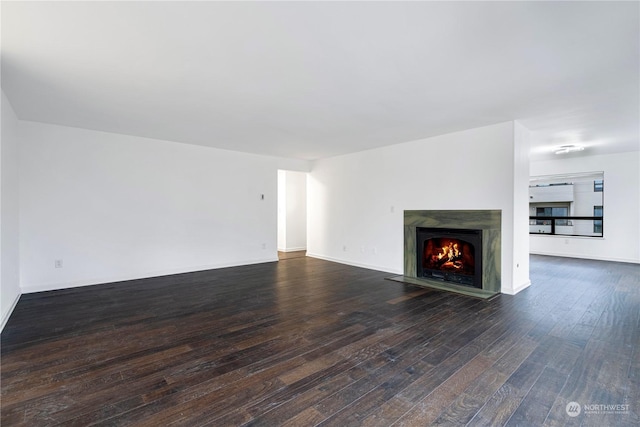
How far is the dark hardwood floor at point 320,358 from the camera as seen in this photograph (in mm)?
1730

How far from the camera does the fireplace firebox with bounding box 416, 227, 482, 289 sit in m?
4.49

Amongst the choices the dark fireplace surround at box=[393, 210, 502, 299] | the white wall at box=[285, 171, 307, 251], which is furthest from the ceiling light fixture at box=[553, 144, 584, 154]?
the white wall at box=[285, 171, 307, 251]

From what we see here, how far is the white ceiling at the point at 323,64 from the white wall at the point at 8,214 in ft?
1.16

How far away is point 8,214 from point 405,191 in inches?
223

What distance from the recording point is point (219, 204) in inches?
236

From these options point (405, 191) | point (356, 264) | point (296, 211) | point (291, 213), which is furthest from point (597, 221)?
point (291, 213)

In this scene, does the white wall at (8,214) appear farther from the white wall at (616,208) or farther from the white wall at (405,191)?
the white wall at (616,208)

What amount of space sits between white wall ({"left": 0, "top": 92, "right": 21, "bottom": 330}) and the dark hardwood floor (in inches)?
10.2

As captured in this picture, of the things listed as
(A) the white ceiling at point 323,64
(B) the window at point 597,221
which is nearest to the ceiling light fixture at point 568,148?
(A) the white ceiling at point 323,64

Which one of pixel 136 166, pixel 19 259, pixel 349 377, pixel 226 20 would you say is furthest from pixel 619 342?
pixel 19 259

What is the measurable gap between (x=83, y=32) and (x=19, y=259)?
12.4 ft

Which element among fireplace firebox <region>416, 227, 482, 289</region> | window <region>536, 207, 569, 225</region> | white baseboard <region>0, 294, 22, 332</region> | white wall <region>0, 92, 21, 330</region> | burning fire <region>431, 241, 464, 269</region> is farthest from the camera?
window <region>536, 207, 569, 225</region>

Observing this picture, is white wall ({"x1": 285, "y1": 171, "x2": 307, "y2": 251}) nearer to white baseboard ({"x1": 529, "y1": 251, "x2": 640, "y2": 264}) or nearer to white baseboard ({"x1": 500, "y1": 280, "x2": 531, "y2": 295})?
white baseboard ({"x1": 500, "y1": 280, "x2": 531, "y2": 295})

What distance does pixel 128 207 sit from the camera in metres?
4.98
